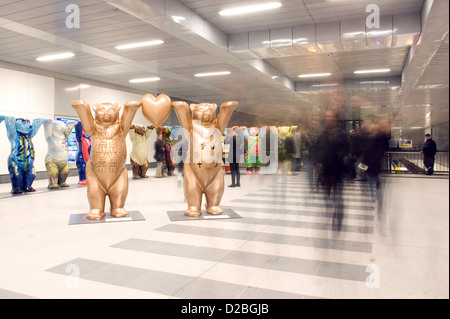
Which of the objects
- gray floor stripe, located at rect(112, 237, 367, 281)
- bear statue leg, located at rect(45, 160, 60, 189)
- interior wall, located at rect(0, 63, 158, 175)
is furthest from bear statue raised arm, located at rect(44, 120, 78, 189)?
gray floor stripe, located at rect(112, 237, 367, 281)

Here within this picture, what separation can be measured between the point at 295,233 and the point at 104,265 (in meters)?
1.55

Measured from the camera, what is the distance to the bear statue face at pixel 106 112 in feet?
12.0

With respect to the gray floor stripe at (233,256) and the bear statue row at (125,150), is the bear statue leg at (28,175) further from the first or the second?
the gray floor stripe at (233,256)

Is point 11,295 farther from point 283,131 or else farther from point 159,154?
point 159,154

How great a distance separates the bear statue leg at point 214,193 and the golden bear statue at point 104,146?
0.95 meters

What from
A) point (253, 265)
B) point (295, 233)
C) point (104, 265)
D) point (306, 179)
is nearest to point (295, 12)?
point (295, 233)

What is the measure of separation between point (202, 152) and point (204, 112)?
41 centimetres

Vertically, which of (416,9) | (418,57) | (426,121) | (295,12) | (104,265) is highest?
(295,12)

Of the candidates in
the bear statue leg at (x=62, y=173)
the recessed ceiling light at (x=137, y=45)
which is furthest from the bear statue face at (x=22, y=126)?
the recessed ceiling light at (x=137, y=45)

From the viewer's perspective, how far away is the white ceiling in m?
0.69
